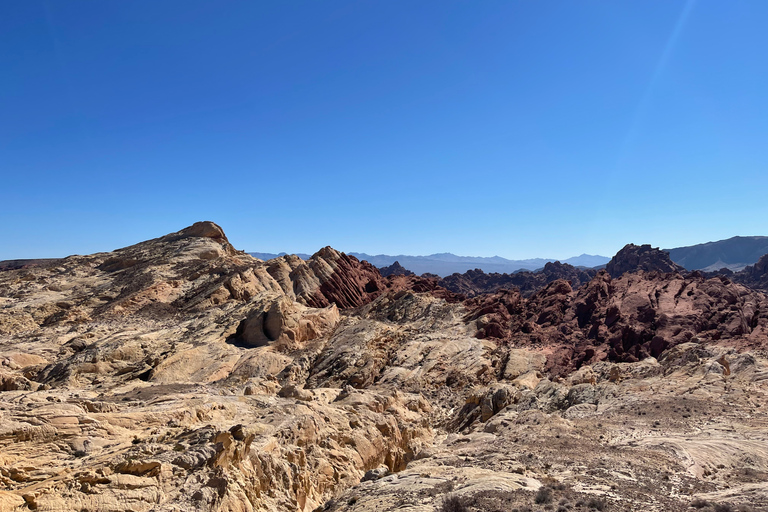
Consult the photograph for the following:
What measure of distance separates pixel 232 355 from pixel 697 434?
109 feet

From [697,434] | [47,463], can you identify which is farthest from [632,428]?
[47,463]

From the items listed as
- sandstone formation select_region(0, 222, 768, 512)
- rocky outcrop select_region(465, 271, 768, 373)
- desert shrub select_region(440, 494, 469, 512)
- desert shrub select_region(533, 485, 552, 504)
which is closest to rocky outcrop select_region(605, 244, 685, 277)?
rocky outcrop select_region(465, 271, 768, 373)

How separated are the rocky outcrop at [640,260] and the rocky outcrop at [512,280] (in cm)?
1554

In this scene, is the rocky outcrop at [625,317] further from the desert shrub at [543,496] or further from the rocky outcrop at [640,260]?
the rocky outcrop at [640,260]

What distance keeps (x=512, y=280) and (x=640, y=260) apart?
41704 mm

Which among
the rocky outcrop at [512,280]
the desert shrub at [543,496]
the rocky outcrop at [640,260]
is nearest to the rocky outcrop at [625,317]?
the desert shrub at [543,496]

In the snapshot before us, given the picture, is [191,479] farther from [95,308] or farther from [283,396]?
[95,308]

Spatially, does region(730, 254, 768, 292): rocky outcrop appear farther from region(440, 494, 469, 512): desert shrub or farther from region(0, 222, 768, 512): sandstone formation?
region(440, 494, 469, 512): desert shrub

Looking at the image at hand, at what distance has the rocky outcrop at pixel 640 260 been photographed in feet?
393

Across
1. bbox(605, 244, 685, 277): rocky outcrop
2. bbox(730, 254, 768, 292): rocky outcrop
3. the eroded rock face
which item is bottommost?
bbox(730, 254, 768, 292): rocky outcrop

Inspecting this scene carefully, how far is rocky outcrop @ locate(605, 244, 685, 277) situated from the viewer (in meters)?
120

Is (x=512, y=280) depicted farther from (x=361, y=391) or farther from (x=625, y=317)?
(x=361, y=391)

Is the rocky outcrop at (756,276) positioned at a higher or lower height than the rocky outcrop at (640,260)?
lower

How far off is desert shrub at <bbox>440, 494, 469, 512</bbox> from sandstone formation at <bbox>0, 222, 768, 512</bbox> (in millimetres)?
249
